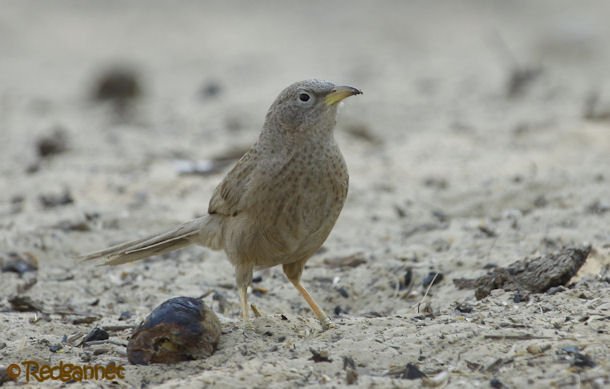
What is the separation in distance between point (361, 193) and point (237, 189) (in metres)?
3.38

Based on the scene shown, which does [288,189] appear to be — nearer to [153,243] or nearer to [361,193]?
[153,243]

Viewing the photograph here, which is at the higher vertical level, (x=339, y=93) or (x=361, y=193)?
(x=339, y=93)

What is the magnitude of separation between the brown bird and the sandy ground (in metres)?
0.43

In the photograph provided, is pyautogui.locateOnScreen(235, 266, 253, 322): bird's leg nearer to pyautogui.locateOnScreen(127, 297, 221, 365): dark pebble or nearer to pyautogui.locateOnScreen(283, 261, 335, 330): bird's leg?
pyautogui.locateOnScreen(283, 261, 335, 330): bird's leg

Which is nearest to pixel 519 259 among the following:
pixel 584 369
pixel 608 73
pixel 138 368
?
pixel 584 369

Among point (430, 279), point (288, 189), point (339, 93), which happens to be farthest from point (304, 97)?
point (430, 279)

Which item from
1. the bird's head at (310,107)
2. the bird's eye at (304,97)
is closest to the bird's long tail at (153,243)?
the bird's head at (310,107)

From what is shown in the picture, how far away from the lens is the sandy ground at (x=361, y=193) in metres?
4.55

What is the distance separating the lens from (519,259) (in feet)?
20.5

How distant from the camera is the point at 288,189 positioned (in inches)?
206

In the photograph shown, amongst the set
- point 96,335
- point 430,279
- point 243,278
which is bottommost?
point 96,335

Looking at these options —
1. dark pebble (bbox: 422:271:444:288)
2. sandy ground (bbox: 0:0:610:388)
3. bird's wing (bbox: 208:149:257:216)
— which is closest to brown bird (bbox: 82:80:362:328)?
bird's wing (bbox: 208:149:257:216)

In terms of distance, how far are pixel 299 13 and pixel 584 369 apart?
19.3m

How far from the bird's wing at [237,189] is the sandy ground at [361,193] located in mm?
691
